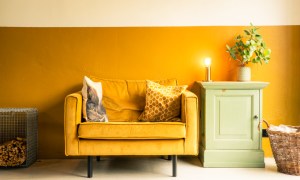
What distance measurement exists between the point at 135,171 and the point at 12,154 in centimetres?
121

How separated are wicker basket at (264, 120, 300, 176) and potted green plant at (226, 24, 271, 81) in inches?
30.1

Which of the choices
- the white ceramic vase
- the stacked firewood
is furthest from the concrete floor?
the white ceramic vase

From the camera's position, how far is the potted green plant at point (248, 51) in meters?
4.02

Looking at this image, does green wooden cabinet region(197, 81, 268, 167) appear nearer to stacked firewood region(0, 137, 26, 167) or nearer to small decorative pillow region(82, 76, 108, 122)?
small decorative pillow region(82, 76, 108, 122)

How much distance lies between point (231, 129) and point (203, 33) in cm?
114

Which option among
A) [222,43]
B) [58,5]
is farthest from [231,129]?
[58,5]

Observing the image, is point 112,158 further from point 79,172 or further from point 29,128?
point 29,128

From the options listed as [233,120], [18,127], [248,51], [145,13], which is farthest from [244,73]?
[18,127]

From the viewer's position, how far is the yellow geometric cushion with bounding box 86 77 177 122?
3.97m

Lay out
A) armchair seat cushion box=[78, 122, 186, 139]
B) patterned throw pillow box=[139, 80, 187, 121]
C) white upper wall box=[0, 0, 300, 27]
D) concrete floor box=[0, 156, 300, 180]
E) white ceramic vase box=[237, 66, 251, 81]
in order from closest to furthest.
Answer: armchair seat cushion box=[78, 122, 186, 139] → concrete floor box=[0, 156, 300, 180] → patterned throw pillow box=[139, 80, 187, 121] → white ceramic vase box=[237, 66, 251, 81] → white upper wall box=[0, 0, 300, 27]

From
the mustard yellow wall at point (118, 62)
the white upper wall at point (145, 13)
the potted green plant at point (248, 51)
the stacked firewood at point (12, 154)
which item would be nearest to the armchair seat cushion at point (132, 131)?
the stacked firewood at point (12, 154)

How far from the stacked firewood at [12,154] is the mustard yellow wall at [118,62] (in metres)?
0.45

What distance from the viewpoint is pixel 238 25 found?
14.0ft

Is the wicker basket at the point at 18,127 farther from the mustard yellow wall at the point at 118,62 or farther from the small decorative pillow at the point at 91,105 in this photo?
the small decorative pillow at the point at 91,105
